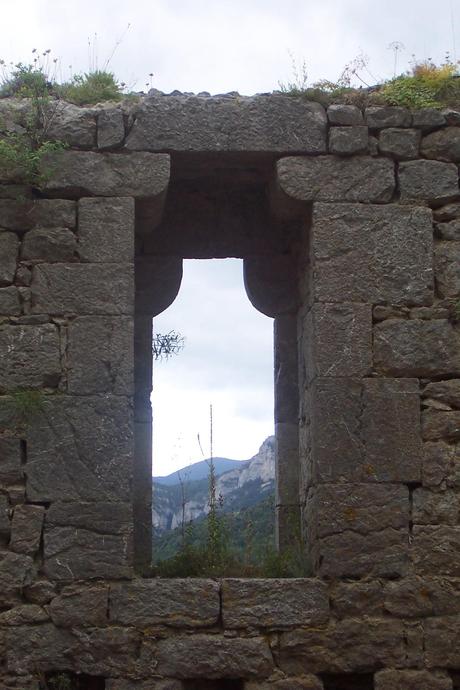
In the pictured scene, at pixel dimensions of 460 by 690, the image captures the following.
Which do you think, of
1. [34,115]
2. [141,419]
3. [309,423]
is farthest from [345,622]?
[34,115]

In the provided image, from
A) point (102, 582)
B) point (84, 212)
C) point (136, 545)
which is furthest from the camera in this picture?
Answer: point (136, 545)

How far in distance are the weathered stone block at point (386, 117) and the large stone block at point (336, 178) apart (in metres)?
0.24

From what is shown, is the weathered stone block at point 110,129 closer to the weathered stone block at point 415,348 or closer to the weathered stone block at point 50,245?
the weathered stone block at point 50,245

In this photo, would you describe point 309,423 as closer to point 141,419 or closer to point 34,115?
point 141,419

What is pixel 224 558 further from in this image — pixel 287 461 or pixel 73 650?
pixel 287 461

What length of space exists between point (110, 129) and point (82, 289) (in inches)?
40.1

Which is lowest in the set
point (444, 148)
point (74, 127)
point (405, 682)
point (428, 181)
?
point (405, 682)

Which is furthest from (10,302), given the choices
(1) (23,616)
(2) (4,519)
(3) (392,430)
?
(3) (392,430)

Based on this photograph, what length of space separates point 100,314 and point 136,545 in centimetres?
188

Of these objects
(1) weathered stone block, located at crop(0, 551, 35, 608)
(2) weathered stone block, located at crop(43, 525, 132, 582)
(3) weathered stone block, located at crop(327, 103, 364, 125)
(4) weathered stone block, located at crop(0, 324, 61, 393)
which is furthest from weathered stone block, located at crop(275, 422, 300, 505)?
(3) weathered stone block, located at crop(327, 103, 364, 125)

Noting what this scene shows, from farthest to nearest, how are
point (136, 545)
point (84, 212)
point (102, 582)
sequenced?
point (136, 545), point (84, 212), point (102, 582)

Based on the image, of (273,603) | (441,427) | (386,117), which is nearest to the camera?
(273,603)

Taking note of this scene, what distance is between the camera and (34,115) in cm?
677

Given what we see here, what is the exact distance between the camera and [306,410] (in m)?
7.11
